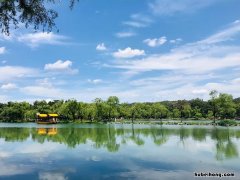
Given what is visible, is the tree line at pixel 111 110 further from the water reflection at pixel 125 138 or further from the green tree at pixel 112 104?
the water reflection at pixel 125 138

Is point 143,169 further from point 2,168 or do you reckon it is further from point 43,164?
point 2,168

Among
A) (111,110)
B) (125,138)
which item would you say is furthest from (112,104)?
(125,138)

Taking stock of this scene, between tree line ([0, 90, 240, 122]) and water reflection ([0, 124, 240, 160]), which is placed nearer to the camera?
water reflection ([0, 124, 240, 160])

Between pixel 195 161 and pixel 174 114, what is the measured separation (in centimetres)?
12424

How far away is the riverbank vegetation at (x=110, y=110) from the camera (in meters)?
104

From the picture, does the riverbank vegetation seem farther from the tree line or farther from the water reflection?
the water reflection

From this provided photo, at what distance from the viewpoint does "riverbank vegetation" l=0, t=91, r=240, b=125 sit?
340ft

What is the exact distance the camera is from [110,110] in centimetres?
11769

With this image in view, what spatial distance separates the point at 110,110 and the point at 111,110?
423mm

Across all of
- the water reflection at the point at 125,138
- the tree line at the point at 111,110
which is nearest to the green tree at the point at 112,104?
the tree line at the point at 111,110

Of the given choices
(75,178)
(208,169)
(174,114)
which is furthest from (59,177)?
(174,114)

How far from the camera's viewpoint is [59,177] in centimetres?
1806

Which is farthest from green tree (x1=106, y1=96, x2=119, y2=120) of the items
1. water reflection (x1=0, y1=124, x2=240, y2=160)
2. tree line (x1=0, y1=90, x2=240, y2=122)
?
water reflection (x1=0, y1=124, x2=240, y2=160)

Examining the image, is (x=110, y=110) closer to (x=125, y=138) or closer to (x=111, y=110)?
(x=111, y=110)
